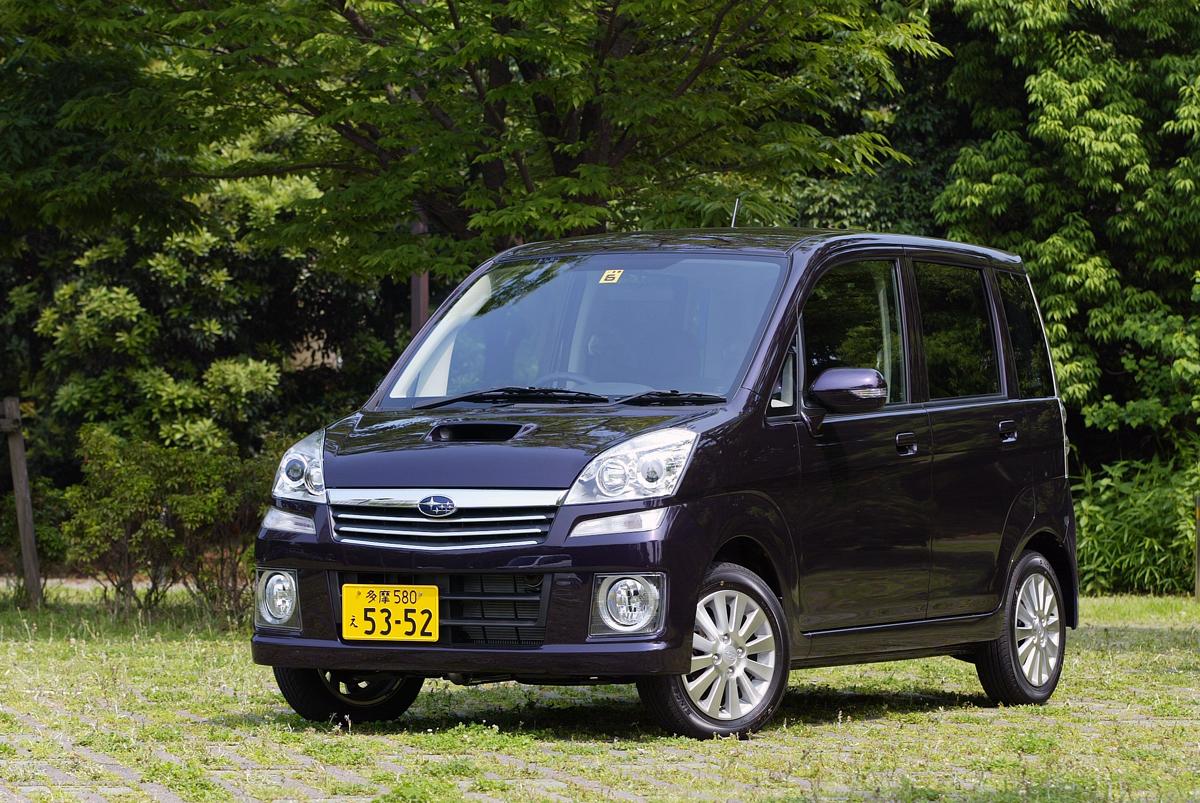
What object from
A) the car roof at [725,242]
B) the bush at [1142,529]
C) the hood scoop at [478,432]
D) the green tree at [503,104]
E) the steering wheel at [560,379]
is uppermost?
the green tree at [503,104]

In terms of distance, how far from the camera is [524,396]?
7.93 meters

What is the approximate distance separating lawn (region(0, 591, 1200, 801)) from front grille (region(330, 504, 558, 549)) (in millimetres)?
722

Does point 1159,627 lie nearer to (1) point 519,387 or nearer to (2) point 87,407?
(1) point 519,387

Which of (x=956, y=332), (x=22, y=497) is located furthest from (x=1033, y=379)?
(x=22, y=497)

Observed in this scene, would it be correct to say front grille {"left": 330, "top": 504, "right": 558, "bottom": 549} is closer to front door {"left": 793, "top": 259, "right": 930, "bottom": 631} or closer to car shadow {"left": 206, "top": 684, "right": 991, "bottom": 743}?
car shadow {"left": 206, "top": 684, "right": 991, "bottom": 743}

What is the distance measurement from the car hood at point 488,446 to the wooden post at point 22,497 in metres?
8.69

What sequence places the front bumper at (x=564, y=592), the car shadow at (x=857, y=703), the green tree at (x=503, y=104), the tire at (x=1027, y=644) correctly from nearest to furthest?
the front bumper at (x=564, y=592), the car shadow at (x=857, y=703), the tire at (x=1027, y=644), the green tree at (x=503, y=104)

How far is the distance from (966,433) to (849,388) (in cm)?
126

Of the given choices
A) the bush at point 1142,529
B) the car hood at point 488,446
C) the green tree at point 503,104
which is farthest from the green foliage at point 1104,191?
the car hood at point 488,446

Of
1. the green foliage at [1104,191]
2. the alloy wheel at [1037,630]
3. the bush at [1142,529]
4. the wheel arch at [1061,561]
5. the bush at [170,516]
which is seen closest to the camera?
the alloy wheel at [1037,630]

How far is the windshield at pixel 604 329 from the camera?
7887 mm

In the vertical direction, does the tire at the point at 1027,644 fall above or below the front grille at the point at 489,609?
below

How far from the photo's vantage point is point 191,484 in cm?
1385

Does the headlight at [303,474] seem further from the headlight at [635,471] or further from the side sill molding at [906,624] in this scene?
the side sill molding at [906,624]
